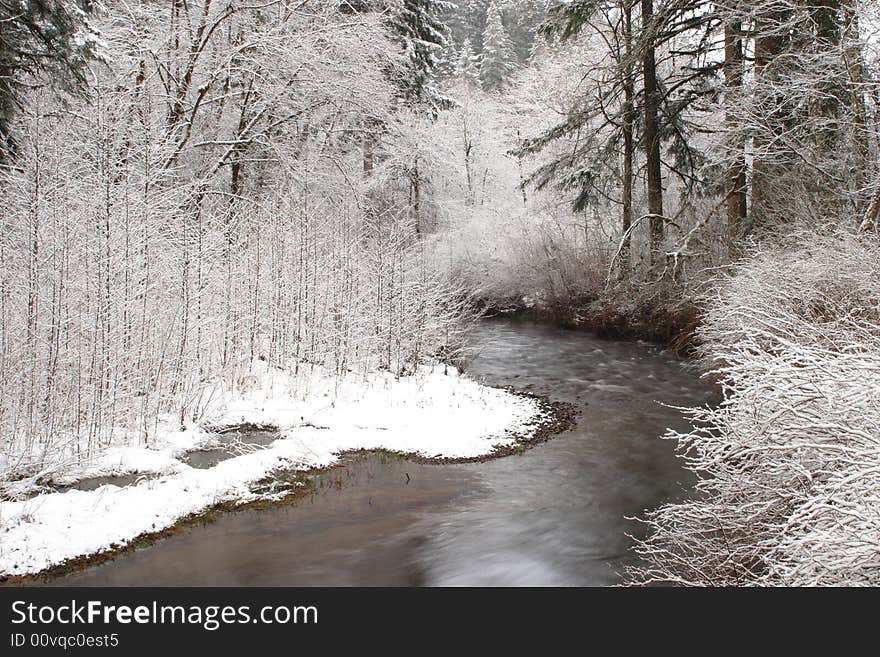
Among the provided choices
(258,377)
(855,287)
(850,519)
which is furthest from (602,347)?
(850,519)

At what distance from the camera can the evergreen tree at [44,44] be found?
25.4 feet

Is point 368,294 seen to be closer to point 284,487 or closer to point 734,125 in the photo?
point 284,487

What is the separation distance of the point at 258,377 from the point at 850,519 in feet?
27.4

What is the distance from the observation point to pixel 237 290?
10.2m

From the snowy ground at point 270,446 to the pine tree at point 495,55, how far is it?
33.2 m

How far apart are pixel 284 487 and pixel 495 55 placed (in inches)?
1562

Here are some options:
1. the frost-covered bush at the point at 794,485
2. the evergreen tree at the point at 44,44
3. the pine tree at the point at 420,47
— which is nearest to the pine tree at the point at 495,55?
the pine tree at the point at 420,47

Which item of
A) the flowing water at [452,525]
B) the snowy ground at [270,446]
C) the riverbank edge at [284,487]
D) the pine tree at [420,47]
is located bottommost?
the flowing water at [452,525]

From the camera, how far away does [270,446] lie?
786 cm

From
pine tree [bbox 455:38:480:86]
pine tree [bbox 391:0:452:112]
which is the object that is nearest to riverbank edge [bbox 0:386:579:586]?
pine tree [bbox 391:0:452:112]

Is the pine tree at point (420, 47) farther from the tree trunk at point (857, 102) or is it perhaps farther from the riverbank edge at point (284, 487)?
the riverbank edge at point (284, 487)

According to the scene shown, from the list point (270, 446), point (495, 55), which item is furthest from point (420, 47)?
point (495, 55)

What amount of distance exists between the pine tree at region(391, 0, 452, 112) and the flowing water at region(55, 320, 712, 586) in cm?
1497

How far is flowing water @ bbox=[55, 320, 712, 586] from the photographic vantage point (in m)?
5.25
